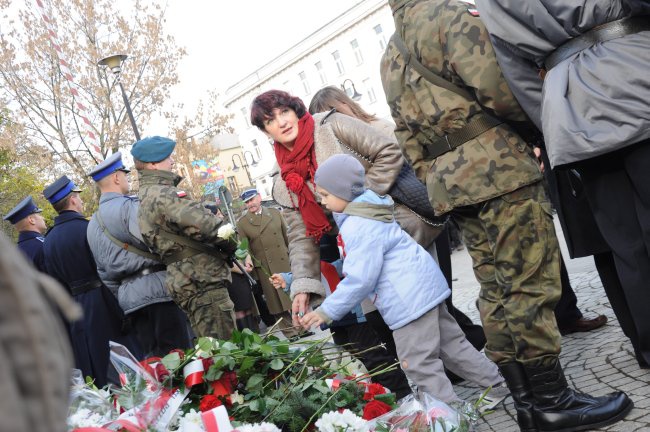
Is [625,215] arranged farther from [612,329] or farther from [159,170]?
[159,170]

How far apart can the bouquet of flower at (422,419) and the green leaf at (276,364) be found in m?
0.48

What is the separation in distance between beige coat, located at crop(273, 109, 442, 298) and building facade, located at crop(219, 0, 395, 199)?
40.1 m

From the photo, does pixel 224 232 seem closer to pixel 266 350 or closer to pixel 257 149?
pixel 266 350

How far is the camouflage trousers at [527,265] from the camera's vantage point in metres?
3.04

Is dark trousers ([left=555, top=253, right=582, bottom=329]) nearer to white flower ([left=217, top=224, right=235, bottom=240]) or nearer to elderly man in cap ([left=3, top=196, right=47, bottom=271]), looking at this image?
white flower ([left=217, top=224, right=235, bottom=240])

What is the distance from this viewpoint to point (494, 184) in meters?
3.04

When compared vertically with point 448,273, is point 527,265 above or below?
above

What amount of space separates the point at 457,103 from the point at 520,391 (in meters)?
1.26

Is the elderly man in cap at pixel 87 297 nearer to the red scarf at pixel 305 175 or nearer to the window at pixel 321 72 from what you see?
the red scarf at pixel 305 175

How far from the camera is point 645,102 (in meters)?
2.57

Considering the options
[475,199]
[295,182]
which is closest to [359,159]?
[295,182]

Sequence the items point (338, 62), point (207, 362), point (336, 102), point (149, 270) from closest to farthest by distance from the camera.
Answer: point (207, 362), point (336, 102), point (149, 270), point (338, 62)

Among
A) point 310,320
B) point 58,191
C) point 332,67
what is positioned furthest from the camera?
point 332,67

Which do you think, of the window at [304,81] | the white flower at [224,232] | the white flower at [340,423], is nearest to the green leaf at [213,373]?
the white flower at [340,423]
